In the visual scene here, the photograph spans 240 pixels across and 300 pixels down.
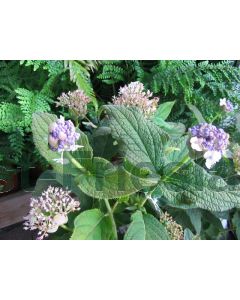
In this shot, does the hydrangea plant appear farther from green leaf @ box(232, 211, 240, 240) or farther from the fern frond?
the fern frond

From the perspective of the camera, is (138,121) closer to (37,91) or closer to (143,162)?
(143,162)

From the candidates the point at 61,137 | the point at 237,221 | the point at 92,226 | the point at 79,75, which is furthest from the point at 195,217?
the point at 79,75

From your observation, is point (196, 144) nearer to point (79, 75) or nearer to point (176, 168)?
point (176, 168)

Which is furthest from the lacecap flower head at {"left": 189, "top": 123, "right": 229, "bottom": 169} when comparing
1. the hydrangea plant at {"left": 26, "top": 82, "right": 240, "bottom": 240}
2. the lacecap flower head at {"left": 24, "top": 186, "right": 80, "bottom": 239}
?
the lacecap flower head at {"left": 24, "top": 186, "right": 80, "bottom": 239}

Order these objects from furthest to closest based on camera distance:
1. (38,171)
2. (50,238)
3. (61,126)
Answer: (38,171)
(50,238)
(61,126)

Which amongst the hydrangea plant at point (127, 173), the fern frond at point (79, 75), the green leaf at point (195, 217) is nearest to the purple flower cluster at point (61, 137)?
the hydrangea plant at point (127, 173)

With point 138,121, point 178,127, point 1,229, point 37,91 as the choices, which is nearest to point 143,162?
point 138,121
